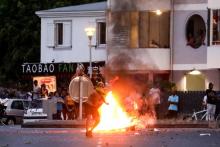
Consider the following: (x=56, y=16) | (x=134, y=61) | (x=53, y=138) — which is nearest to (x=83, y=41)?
(x=56, y=16)

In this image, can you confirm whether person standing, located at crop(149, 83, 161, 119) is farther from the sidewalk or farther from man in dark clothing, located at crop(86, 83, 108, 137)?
man in dark clothing, located at crop(86, 83, 108, 137)

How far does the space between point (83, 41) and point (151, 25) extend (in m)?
9.86

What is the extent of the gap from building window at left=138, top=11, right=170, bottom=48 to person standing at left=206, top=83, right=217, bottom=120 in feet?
36.9

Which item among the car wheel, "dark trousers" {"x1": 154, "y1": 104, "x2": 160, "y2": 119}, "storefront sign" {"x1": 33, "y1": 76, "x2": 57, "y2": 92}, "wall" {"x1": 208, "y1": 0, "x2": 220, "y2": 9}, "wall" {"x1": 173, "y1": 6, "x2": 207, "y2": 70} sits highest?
"wall" {"x1": 208, "y1": 0, "x2": 220, "y2": 9}

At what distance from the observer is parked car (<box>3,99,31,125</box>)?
52562 mm

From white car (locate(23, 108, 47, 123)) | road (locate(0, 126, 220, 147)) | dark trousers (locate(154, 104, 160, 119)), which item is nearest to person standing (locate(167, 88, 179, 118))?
dark trousers (locate(154, 104, 160, 119))

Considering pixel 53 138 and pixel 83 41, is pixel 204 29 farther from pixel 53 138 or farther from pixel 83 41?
pixel 53 138

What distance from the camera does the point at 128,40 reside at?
161ft

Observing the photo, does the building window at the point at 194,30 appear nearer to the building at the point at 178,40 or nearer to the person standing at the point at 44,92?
the building at the point at 178,40

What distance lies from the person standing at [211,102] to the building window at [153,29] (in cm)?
1126

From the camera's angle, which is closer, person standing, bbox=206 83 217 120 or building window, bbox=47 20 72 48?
person standing, bbox=206 83 217 120

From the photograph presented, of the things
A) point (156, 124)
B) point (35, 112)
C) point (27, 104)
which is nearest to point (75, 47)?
point (27, 104)

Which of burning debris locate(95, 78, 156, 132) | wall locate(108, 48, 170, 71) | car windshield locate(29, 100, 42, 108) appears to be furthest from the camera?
car windshield locate(29, 100, 42, 108)

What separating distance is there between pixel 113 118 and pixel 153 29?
58.6 ft
